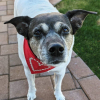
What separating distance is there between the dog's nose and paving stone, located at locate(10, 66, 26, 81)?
1.47 metres

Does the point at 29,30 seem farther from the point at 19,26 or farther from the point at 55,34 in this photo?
the point at 55,34

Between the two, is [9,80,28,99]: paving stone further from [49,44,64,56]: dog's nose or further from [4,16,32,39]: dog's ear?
[49,44,64,56]: dog's nose

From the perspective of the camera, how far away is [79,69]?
125 inches

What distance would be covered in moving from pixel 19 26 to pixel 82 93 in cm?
165

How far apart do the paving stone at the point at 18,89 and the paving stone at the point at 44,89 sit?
249 mm

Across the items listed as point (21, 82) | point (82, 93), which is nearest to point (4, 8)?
point (21, 82)

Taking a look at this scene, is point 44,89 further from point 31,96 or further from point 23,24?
point 23,24

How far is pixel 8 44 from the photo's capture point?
390 cm

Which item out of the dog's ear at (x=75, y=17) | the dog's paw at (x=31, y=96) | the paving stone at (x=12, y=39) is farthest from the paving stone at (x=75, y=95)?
the paving stone at (x=12, y=39)

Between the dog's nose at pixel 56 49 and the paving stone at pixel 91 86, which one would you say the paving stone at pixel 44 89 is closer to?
the paving stone at pixel 91 86

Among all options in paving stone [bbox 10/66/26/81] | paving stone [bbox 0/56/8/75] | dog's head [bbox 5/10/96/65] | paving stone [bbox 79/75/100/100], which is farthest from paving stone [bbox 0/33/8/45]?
paving stone [bbox 79/75/100/100]

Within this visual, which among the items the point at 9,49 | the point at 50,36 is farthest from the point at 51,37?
the point at 9,49

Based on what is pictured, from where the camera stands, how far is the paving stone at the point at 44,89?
2669 millimetres

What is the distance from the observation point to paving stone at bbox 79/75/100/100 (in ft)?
8.73
